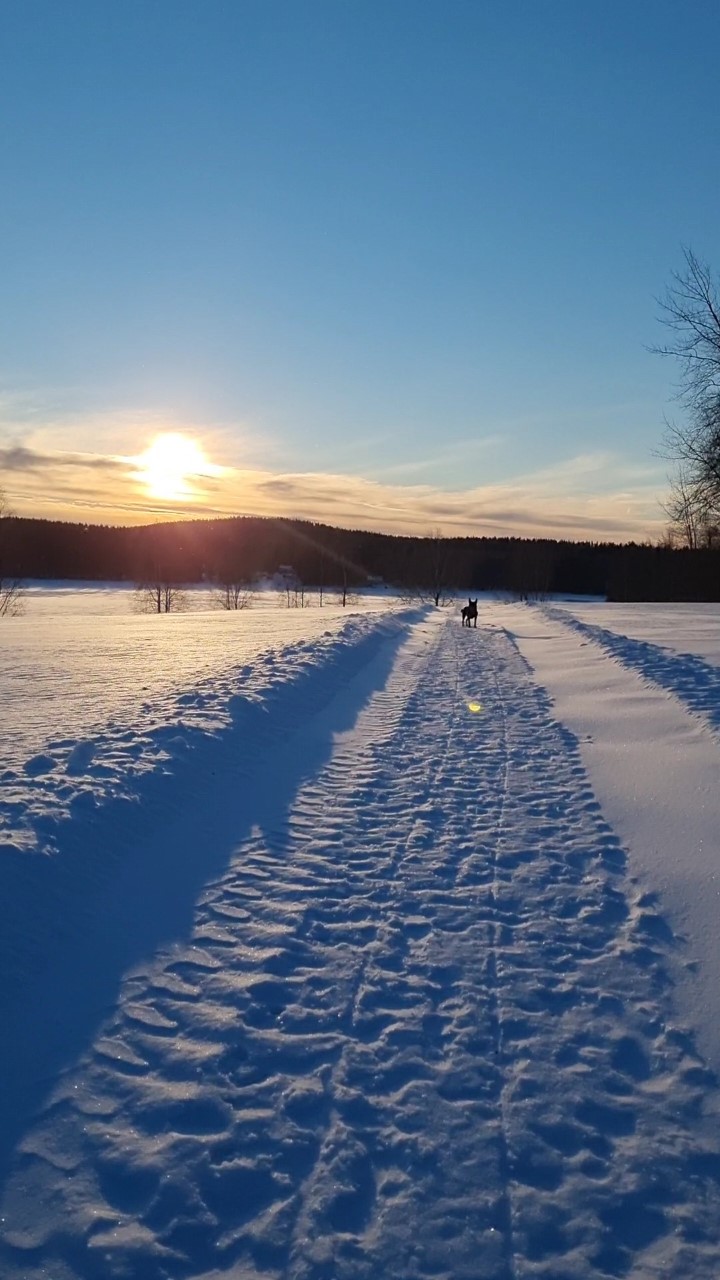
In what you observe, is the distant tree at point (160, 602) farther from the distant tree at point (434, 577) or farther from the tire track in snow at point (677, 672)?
the tire track in snow at point (677, 672)

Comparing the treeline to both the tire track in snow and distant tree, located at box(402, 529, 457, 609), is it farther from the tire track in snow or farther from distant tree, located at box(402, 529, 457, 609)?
the tire track in snow

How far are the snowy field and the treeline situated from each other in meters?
66.5

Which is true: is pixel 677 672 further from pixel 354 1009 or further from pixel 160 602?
pixel 160 602

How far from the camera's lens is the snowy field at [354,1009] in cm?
264

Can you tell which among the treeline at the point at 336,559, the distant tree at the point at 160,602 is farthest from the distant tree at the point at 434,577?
the distant tree at the point at 160,602

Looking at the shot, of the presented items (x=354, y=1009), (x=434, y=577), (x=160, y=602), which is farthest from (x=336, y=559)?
(x=354, y=1009)

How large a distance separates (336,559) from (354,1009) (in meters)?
115

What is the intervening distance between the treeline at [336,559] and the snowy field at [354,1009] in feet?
218

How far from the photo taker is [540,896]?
504 centimetres

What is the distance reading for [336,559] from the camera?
118125 millimetres

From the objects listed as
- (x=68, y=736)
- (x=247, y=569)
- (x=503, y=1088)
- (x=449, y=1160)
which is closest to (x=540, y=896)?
(x=503, y=1088)

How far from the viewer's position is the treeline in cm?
7944

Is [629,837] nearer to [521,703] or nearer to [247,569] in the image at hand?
[521,703]

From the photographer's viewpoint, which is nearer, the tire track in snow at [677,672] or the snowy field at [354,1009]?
the snowy field at [354,1009]
